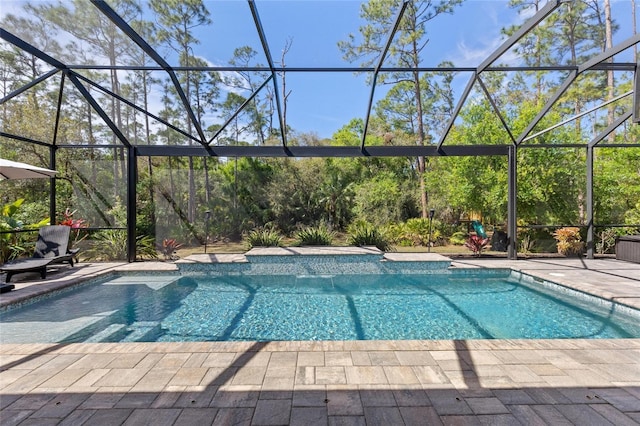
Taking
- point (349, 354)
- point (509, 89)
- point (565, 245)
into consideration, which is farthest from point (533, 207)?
point (509, 89)

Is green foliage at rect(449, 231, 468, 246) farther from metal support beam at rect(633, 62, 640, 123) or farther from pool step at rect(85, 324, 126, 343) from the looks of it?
pool step at rect(85, 324, 126, 343)

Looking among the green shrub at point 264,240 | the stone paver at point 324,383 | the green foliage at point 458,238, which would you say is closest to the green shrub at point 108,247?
the green shrub at point 264,240

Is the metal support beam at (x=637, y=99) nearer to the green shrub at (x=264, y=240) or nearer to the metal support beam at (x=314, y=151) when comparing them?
the metal support beam at (x=314, y=151)

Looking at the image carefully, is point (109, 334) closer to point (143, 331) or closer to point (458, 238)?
point (143, 331)

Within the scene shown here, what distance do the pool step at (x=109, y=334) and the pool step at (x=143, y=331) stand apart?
3.8 inches

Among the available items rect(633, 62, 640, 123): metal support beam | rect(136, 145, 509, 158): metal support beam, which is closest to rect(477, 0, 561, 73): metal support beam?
rect(633, 62, 640, 123): metal support beam

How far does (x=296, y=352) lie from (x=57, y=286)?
5424mm

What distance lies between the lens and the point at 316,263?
8266 millimetres

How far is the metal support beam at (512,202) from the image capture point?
28.0 feet

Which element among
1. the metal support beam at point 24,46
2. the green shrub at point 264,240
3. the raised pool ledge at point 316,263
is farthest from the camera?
the green shrub at point 264,240

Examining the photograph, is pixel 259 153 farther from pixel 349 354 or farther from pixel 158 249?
pixel 349 354

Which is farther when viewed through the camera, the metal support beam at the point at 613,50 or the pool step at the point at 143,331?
the metal support beam at the point at 613,50

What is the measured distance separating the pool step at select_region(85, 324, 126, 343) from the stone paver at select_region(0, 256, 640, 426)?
0.76 m

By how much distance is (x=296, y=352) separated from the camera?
3035mm
